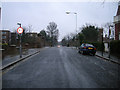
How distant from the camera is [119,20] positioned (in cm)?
2198

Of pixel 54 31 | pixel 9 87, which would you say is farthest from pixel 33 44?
pixel 54 31

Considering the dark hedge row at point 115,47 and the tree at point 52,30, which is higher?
the tree at point 52,30

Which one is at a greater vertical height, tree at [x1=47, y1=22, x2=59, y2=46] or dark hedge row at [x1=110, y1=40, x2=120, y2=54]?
tree at [x1=47, y1=22, x2=59, y2=46]

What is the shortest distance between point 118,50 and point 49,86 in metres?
13.1

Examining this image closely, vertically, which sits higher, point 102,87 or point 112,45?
point 112,45

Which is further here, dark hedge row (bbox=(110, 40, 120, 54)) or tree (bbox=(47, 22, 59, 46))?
tree (bbox=(47, 22, 59, 46))

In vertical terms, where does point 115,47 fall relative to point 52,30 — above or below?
below

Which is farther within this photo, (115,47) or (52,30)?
(52,30)

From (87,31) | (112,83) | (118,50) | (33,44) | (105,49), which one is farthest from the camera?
(87,31)

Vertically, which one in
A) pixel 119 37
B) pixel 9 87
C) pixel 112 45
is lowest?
pixel 9 87

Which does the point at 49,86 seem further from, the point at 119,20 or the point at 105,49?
the point at 119,20

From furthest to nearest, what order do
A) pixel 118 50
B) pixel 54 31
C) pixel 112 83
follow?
pixel 54 31 → pixel 118 50 → pixel 112 83

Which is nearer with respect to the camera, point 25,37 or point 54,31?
point 25,37

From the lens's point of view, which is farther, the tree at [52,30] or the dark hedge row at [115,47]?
the tree at [52,30]
